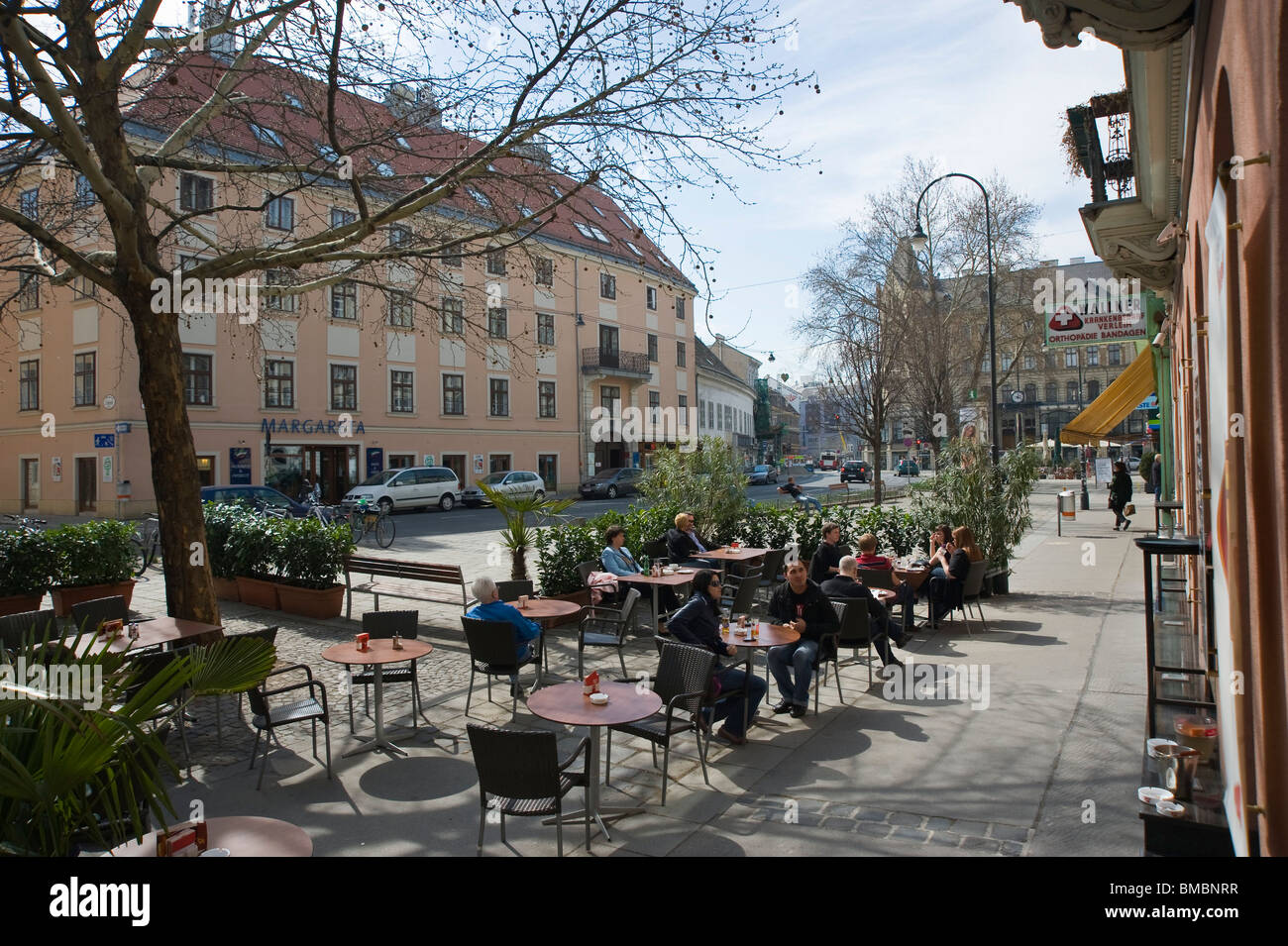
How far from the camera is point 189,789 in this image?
526 centimetres

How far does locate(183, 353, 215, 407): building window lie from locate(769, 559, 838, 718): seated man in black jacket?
26.2m

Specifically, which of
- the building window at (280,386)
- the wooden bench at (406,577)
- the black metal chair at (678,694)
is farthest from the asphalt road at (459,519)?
the black metal chair at (678,694)

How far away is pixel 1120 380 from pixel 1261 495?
17864 millimetres

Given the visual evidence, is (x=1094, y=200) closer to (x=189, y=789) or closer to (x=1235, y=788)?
(x=1235, y=788)

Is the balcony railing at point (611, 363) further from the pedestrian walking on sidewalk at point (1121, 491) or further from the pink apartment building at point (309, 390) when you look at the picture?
the pedestrian walking on sidewalk at point (1121, 491)

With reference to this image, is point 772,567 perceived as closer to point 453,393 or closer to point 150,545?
point 150,545

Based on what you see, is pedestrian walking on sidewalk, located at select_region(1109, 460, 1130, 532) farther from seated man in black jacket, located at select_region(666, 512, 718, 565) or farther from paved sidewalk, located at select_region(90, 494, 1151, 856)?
seated man in black jacket, located at select_region(666, 512, 718, 565)

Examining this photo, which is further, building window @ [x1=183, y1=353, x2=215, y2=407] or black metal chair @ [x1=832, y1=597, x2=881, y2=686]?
building window @ [x1=183, y1=353, x2=215, y2=407]

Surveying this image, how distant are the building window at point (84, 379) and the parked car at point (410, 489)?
8.61m

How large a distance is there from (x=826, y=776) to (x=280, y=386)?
1150 inches

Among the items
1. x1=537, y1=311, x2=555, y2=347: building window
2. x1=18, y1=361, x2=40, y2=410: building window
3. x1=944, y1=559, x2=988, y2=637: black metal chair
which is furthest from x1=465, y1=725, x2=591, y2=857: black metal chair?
x1=537, y1=311, x2=555, y2=347: building window

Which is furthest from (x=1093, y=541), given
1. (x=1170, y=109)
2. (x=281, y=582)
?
(x=281, y=582)

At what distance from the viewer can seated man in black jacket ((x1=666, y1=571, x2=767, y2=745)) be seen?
6.10m

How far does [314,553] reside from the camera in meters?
10.8
